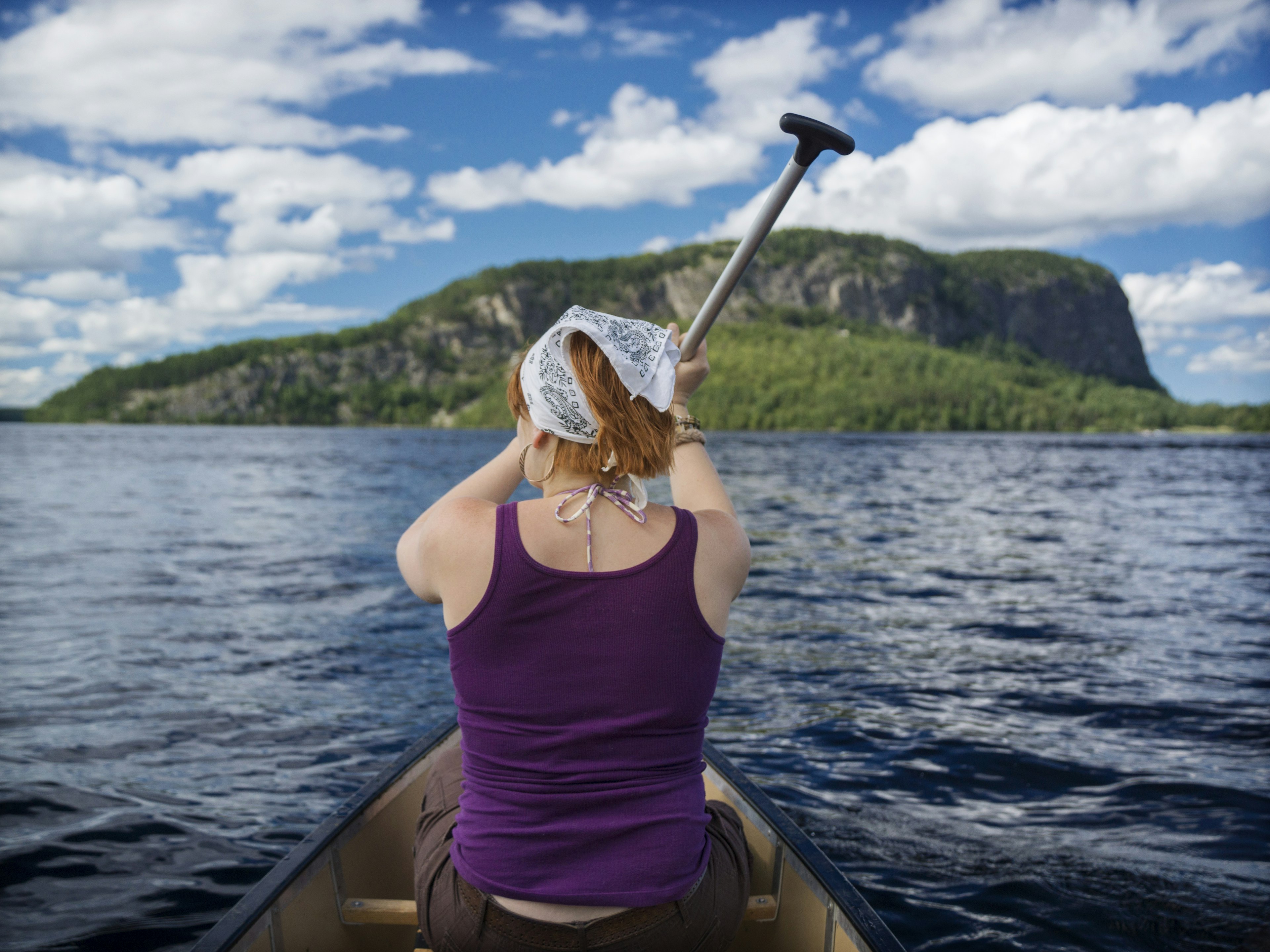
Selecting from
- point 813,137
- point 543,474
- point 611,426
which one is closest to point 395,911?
point 543,474

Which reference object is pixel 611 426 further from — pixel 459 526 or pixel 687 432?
pixel 687 432

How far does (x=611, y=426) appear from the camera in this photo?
79.5 inches

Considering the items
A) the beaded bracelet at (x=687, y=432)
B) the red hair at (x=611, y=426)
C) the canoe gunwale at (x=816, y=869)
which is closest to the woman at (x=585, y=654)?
the red hair at (x=611, y=426)

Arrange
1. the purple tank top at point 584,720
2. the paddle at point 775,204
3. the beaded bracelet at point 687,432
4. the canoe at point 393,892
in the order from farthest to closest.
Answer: the canoe at point 393,892
the paddle at point 775,204
the beaded bracelet at point 687,432
the purple tank top at point 584,720

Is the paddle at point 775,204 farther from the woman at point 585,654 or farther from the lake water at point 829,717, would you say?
the lake water at point 829,717

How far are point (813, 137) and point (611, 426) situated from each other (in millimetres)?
1250

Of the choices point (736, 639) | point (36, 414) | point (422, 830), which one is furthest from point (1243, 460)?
point (36, 414)

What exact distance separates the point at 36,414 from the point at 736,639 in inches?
8692

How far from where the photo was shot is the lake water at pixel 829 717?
5.32 meters

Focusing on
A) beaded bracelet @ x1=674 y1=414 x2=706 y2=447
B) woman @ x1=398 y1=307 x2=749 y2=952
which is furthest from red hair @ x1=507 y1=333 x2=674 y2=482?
beaded bracelet @ x1=674 y1=414 x2=706 y2=447

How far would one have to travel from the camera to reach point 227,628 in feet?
38.4

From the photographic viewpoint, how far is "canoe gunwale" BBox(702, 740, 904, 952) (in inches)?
104

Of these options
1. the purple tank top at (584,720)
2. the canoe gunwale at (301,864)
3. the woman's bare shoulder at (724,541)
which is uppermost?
the woman's bare shoulder at (724,541)

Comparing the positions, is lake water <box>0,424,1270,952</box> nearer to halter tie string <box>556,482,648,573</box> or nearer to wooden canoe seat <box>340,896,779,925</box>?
wooden canoe seat <box>340,896,779,925</box>
